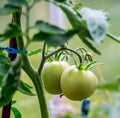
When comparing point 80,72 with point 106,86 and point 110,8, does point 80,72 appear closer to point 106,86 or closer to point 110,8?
point 106,86

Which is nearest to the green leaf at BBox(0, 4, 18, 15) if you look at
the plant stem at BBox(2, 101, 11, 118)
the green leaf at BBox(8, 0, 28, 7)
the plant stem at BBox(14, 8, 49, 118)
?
the green leaf at BBox(8, 0, 28, 7)

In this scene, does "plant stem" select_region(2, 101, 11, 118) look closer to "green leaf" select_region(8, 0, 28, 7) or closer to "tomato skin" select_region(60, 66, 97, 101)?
"tomato skin" select_region(60, 66, 97, 101)

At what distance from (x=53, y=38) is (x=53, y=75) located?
213 mm

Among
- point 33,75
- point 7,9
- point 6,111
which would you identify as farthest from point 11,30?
point 6,111

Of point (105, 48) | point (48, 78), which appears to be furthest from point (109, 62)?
point (48, 78)

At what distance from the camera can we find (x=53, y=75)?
0.61 metres

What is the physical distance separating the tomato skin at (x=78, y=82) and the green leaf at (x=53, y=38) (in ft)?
0.48

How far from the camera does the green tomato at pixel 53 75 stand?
61cm

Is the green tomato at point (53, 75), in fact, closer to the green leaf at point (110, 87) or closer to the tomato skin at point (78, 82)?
the tomato skin at point (78, 82)

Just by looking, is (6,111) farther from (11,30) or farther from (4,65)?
(11,30)

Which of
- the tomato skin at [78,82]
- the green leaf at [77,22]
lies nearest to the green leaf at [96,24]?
the green leaf at [77,22]

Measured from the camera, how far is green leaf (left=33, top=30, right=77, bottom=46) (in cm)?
40

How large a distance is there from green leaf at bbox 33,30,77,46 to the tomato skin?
15 cm

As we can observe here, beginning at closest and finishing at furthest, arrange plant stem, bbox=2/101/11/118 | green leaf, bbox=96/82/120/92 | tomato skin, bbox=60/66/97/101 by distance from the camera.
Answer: green leaf, bbox=96/82/120/92, tomato skin, bbox=60/66/97/101, plant stem, bbox=2/101/11/118
